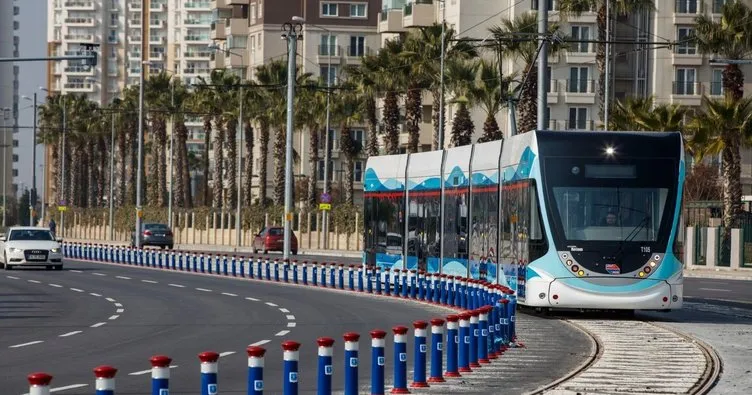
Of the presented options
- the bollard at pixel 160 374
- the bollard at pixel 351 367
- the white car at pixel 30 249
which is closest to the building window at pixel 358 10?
the white car at pixel 30 249

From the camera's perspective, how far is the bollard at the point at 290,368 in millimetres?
14125

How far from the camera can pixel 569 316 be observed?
3250cm

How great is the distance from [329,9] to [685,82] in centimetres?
3884

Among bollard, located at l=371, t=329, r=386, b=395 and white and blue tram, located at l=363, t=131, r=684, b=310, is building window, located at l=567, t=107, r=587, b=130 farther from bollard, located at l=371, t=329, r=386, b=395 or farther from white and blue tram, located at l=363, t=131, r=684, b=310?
→ bollard, located at l=371, t=329, r=386, b=395

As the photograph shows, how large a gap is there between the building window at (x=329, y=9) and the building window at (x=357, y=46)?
280cm

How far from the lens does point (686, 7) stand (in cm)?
10169

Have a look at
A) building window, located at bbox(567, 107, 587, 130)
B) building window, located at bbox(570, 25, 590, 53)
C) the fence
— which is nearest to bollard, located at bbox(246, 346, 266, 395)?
the fence

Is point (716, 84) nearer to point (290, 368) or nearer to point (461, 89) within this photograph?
point (461, 89)

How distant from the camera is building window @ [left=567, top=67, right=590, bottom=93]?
334 feet

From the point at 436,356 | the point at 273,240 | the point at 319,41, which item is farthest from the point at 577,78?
the point at 436,356

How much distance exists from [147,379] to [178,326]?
33.8 ft

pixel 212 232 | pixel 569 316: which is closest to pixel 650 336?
pixel 569 316

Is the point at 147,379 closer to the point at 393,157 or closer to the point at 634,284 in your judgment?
the point at 634,284

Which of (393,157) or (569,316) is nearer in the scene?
(569,316)
